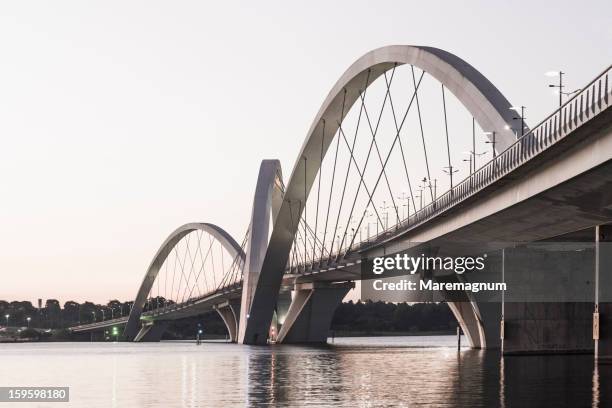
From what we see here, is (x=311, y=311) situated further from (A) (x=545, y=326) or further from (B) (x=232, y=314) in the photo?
(A) (x=545, y=326)

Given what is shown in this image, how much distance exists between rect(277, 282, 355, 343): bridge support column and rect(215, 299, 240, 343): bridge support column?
25386mm

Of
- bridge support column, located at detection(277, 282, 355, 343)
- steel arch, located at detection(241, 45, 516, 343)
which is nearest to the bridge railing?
steel arch, located at detection(241, 45, 516, 343)

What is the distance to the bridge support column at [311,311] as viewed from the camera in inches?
5246

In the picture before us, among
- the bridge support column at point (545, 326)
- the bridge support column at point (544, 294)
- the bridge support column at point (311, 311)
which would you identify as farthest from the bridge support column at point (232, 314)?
the bridge support column at point (544, 294)

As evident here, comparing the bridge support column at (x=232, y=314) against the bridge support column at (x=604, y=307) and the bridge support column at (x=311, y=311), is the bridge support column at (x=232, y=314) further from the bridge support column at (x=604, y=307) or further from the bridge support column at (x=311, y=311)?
the bridge support column at (x=604, y=307)

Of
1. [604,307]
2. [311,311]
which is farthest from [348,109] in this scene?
[311,311]

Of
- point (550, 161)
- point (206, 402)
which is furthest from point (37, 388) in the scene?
point (550, 161)

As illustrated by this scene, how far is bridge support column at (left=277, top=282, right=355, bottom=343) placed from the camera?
133 m

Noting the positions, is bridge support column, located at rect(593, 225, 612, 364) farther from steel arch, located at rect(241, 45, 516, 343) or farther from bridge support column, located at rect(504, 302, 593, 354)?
bridge support column, located at rect(504, 302, 593, 354)

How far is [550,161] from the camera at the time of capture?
4519 centimetres

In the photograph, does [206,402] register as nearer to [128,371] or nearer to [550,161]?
[550,161]

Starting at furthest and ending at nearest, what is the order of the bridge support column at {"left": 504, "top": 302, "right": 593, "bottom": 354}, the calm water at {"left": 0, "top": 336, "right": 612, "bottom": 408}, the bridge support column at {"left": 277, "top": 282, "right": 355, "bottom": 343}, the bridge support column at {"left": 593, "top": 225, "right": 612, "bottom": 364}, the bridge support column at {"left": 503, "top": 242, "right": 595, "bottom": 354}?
the bridge support column at {"left": 277, "top": 282, "right": 355, "bottom": 343}
the bridge support column at {"left": 504, "top": 302, "right": 593, "bottom": 354}
the bridge support column at {"left": 503, "top": 242, "right": 595, "bottom": 354}
the bridge support column at {"left": 593, "top": 225, "right": 612, "bottom": 364}
the calm water at {"left": 0, "top": 336, "right": 612, "bottom": 408}

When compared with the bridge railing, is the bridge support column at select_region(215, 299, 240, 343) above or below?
below

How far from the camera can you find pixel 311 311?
447 feet
